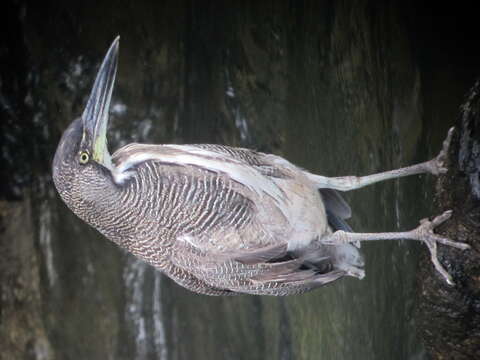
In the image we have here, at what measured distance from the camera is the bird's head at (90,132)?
2.31m

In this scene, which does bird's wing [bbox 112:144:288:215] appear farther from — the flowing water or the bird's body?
the flowing water

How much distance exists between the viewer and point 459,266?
90.4 inches

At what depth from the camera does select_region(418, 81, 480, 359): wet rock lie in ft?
7.25

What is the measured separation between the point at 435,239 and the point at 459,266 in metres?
0.14

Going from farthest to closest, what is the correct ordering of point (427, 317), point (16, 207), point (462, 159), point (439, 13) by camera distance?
point (16, 207), point (439, 13), point (427, 317), point (462, 159)

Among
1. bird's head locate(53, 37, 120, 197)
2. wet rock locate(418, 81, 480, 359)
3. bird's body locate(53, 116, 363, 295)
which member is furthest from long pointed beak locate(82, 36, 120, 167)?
wet rock locate(418, 81, 480, 359)

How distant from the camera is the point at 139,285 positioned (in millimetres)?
4082

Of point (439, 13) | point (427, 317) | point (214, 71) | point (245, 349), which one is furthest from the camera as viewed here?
point (245, 349)

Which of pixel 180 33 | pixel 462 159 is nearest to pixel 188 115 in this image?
pixel 180 33

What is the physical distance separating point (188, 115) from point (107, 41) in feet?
2.25

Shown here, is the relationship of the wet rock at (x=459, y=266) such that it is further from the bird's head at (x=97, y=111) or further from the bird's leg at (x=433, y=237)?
the bird's head at (x=97, y=111)

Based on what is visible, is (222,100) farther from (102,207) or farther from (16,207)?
(102,207)

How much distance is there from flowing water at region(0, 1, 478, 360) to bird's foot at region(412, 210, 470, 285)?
1.00 metres

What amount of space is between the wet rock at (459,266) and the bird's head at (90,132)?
1325 millimetres
